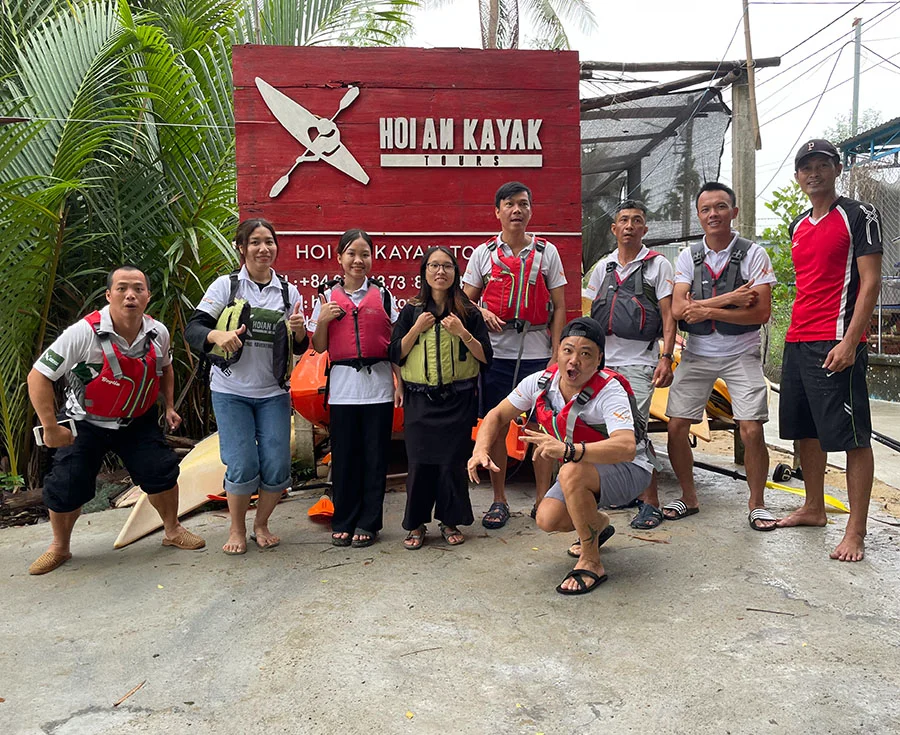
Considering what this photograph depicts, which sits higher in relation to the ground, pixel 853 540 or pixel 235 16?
pixel 235 16

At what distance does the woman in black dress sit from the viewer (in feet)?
12.4

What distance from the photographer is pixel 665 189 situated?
23.5 feet

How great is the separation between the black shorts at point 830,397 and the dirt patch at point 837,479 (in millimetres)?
1316

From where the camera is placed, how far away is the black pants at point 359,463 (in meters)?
3.89

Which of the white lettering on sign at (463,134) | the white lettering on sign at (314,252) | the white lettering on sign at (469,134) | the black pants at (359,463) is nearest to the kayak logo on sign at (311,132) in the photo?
the white lettering on sign at (463,134)

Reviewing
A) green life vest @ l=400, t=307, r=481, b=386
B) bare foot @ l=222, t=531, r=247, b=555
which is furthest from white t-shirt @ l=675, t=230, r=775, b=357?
bare foot @ l=222, t=531, r=247, b=555

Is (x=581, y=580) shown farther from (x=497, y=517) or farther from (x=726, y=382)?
(x=726, y=382)

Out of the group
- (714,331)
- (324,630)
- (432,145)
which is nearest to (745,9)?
(432,145)

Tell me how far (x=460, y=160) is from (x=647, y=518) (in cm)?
264

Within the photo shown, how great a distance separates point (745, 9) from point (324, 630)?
7583mm

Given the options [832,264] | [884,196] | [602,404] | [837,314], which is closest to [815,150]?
[832,264]

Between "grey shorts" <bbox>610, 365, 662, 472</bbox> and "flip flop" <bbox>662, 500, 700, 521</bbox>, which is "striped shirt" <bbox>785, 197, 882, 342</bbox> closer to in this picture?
"grey shorts" <bbox>610, 365, 662, 472</bbox>

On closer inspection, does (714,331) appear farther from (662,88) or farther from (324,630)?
(662,88)

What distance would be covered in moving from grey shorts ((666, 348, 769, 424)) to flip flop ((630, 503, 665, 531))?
538 millimetres
